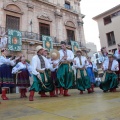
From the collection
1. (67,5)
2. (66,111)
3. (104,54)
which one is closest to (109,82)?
(104,54)

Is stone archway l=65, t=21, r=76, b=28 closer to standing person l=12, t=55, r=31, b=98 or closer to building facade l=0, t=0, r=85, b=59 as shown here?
building facade l=0, t=0, r=85, b=59

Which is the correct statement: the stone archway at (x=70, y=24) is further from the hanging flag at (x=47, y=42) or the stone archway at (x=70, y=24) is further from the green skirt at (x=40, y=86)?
the green skirt at (x=40, y=86)

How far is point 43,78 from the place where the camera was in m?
4.03

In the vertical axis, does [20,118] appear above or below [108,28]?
below

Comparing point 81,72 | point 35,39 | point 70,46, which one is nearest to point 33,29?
point 35,39

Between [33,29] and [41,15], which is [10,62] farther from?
[41,15]

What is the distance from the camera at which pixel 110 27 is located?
1931 centimetres

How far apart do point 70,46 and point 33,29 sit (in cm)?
386

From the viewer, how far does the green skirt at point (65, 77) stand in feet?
14.4

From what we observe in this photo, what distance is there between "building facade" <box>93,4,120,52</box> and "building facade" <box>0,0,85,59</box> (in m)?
4.24

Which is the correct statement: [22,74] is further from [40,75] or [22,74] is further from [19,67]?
[40,75]

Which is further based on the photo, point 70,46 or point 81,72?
point 70,46

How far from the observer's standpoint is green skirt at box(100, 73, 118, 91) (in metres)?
4.98

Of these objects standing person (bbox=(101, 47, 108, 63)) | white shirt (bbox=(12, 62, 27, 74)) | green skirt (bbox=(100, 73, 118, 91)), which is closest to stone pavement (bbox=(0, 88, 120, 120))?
white shirt (bbox=(12, 62, 27, 74))
